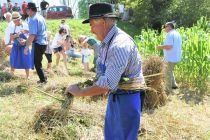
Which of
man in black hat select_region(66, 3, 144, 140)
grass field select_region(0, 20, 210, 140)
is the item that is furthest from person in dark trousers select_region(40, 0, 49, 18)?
man in black hat select_region(66, 3, 144, 140)

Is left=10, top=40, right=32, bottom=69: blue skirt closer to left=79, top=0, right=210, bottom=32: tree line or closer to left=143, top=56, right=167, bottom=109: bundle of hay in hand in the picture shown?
left=143, top=56, right=167, bottom=109: bundle of hay in hand

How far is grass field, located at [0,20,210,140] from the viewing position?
5.05m

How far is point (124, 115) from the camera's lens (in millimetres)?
3359

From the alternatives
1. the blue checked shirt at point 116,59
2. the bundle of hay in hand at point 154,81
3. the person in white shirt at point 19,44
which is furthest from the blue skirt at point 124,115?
the person in white shirt at point 19,44

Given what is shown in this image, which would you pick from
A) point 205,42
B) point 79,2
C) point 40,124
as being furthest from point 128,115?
point 79,2

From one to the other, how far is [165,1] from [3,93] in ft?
65.0

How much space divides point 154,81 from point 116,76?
3897 millimetres

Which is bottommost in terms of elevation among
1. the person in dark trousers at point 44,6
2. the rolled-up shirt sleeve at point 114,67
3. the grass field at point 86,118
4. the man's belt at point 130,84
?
the grass field at point 86,118

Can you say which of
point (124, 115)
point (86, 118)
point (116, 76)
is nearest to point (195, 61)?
point (86, 118)

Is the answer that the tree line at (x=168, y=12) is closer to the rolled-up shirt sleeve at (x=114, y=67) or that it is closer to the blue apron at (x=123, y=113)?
the blue apron at (x=123, y=113)

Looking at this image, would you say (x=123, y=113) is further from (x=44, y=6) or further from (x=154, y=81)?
(x=44, y=6)

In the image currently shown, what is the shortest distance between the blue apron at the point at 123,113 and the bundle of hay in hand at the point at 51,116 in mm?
1531

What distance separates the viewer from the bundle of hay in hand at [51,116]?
5.00m

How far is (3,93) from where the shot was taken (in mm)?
7461
